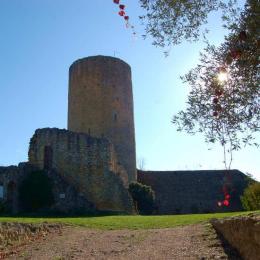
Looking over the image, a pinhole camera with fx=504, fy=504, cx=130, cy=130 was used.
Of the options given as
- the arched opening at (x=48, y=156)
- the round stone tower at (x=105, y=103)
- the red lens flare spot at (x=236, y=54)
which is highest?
the round stone tower at (x=105, y=103)

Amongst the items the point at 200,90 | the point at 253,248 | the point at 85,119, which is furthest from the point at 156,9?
the point at 85,119

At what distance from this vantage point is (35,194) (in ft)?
77.5

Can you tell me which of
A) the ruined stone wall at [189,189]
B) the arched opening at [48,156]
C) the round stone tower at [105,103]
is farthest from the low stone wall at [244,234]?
the ruined stone wall at [189,189]

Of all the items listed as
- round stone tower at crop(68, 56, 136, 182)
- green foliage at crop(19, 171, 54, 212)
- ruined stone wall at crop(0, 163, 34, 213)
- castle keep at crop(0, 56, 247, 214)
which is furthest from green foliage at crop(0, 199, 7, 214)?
round stone tower at crop(68, 56, 136, 182)

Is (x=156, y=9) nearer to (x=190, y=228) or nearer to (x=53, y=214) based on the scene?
(x=190, y=228)

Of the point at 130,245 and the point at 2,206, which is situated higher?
the point at 2,206

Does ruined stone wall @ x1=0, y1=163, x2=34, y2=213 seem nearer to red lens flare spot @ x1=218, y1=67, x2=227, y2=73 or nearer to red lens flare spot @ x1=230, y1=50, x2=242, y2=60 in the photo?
red lens flare spot @ x1=218, y1=67, x2=227, y2=73

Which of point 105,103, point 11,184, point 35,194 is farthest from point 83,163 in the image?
point 105,103

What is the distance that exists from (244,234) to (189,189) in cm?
2682

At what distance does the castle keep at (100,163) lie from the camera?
79.5ft

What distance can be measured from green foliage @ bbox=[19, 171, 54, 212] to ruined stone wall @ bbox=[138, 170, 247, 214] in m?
12.5

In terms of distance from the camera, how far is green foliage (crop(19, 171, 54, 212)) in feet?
77.1

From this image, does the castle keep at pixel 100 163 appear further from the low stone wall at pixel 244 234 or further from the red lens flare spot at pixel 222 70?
the red lens flare spot at pixel 222 70

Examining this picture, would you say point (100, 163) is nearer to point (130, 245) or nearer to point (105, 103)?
point (105, 103)
